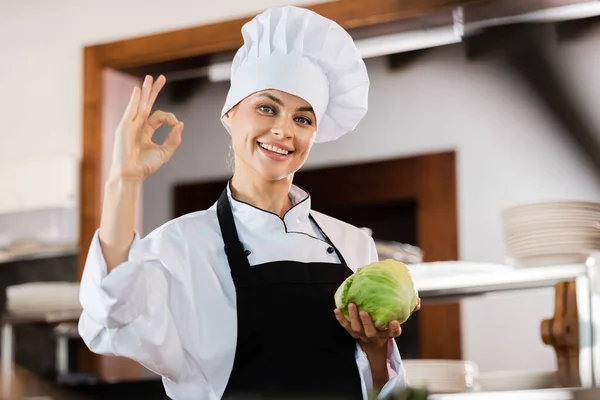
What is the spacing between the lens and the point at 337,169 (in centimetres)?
346

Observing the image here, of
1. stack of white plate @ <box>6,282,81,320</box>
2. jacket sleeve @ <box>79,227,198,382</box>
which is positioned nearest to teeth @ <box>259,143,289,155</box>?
jacket sleeve @ <box>79,227,198,382</box>

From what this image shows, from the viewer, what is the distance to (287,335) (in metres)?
1.77

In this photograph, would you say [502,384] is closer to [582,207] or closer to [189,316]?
[582,207]

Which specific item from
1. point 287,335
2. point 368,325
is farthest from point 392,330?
point 287,335

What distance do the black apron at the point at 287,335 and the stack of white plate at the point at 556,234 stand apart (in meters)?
0.89

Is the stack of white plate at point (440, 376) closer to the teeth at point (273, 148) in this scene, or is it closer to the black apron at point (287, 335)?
the black apron at point (287, 335)

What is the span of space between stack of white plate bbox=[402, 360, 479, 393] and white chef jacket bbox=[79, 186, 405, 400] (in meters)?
0.75

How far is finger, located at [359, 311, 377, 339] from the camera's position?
1666 millimetres

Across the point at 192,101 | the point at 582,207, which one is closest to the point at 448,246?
the point at 582,207

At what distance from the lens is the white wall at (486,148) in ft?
9.90

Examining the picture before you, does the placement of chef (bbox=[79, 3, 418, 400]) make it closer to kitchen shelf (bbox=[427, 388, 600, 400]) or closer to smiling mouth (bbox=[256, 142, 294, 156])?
smiling mouth (bbox=[256, 142, 294, 156])

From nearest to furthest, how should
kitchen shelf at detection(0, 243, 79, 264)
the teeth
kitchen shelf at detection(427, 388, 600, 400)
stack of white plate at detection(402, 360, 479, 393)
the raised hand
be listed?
the raised hand
the teeth
kitchen shelf at detection(427, 388, 600, 400)
stack of white plate at detection(402, 360, 479, 393)
kitchen shelf at detection(0, 243, 79, 264)

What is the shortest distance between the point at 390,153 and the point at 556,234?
0.92 metres

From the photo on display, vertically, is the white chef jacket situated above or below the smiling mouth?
below
